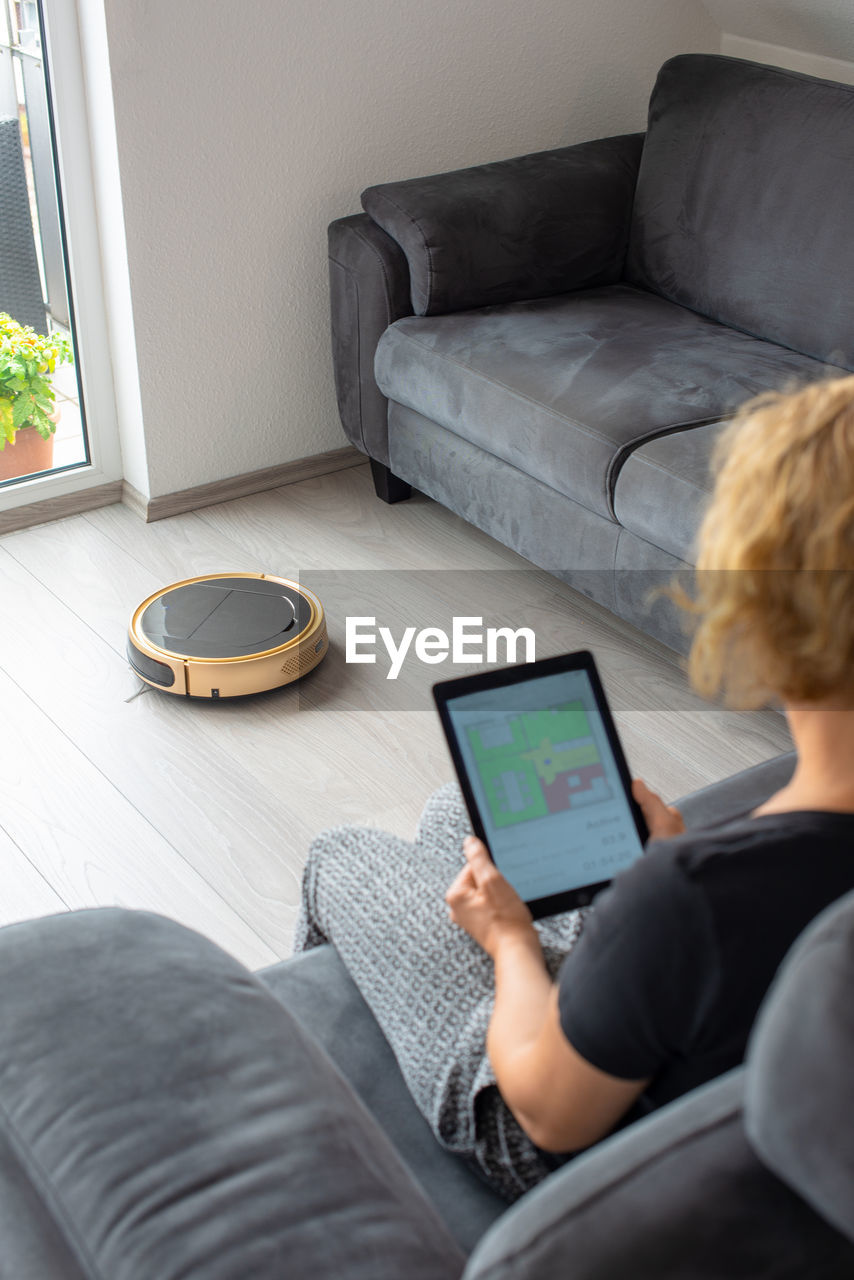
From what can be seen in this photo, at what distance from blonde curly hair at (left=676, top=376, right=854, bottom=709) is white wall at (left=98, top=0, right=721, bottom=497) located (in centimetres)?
211

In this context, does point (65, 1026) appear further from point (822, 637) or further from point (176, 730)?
point (176, 730)

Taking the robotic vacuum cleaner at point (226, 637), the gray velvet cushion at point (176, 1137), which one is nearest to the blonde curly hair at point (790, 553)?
the gray velvet cushion at point (176, 1137)

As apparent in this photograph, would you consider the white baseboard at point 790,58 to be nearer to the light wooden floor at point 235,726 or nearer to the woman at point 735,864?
the light wooden floor at point 235,726

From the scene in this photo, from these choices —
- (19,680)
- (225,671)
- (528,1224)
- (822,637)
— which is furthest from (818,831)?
(19,680)

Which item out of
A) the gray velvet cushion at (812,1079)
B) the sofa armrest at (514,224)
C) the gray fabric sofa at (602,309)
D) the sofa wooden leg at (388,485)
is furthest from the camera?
the sofa wooden leg at (388,485)

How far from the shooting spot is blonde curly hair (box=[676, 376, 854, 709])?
72cm

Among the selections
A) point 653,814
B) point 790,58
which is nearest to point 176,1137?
point 653,814

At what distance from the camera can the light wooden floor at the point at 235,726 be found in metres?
1.89

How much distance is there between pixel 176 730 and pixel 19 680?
333mm

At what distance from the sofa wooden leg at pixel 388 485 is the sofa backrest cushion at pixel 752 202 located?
0.73 meters

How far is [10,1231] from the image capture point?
785mm

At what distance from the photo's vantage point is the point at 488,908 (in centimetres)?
103

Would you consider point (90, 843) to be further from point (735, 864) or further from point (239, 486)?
point (735, 864)

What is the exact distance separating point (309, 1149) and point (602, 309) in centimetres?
227
